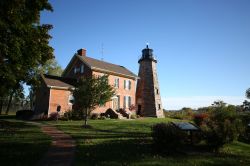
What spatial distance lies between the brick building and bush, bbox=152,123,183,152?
1563 cm

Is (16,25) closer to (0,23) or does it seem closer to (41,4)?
(0,23)

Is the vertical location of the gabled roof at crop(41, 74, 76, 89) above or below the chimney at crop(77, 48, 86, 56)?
below

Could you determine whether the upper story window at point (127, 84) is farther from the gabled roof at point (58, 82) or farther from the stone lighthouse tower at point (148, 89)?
the gabled roof at point (58, 82)

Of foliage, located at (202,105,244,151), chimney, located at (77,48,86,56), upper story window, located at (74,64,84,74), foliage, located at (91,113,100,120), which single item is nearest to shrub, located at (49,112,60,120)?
foliage, located at (91,113,100,120)

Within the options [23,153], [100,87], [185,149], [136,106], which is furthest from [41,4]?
[136,106]

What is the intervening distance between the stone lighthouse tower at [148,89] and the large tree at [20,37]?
2447 centimetres

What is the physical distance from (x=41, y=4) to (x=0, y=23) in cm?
403

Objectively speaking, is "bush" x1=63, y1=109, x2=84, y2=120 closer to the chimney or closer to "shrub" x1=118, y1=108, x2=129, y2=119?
"shrub" x1=118, y1=108, x2=129, y2=119

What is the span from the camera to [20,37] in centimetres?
1483

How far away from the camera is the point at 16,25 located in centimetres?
1384

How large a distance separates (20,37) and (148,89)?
1095 inches

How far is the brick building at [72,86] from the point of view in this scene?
2844 centimetres

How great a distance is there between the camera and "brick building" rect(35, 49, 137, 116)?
2844 cm

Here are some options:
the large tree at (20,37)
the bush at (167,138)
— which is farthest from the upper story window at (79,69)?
the bush at (167,138)
